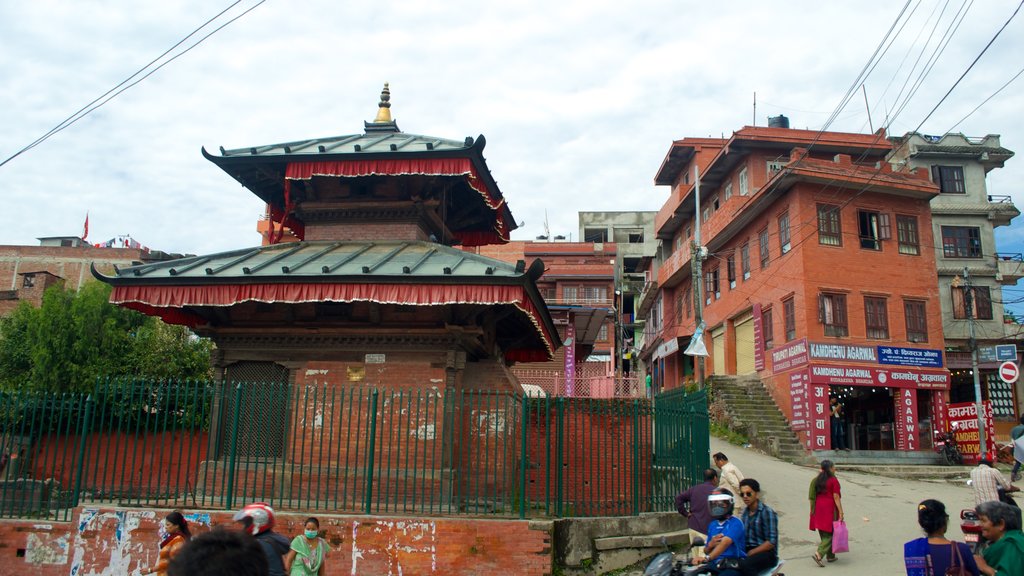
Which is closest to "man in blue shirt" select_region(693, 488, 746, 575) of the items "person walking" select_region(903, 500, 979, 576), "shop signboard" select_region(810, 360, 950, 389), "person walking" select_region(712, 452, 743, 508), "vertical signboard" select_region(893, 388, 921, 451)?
"person walking" select_region(903, 500, 979, 576)

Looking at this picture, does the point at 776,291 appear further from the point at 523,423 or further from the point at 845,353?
the point at 523,423

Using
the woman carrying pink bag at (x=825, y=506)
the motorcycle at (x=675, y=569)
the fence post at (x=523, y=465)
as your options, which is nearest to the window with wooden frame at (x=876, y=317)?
the woman carrying pink bag at (x=825, y=506)

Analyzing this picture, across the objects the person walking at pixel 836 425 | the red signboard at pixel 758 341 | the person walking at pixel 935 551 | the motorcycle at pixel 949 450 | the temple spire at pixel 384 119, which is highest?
the temple spire at pixel 384 119

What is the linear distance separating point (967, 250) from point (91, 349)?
39.4 meters

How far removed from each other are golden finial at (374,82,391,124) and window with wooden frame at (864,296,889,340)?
19.8 m

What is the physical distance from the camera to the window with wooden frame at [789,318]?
1109 inches

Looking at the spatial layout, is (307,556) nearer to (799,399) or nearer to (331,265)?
(331,265)

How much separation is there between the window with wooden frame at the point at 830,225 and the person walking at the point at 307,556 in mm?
24466

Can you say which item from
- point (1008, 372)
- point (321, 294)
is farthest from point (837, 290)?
point (321, 294)

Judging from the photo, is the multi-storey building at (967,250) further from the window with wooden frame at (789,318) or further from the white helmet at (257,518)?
the white helmet at (257,518)

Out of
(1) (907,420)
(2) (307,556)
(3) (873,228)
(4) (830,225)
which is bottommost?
(2) (307,556)

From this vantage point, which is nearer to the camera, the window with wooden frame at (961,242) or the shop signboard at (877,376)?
the shop signboard at (877,376)

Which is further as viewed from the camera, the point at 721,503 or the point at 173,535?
the point at 173,535

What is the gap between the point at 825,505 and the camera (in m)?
11.5
